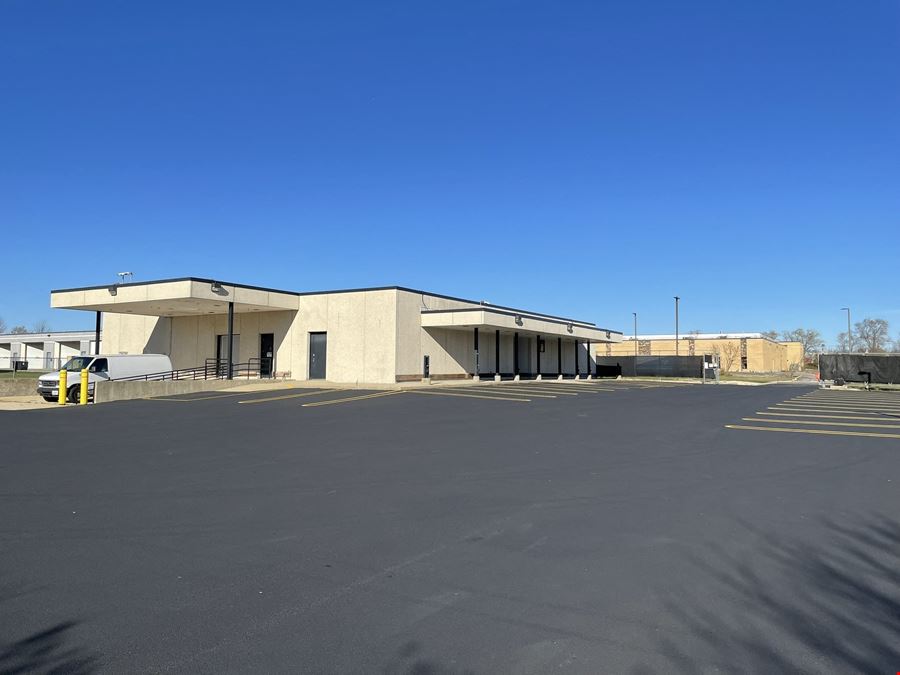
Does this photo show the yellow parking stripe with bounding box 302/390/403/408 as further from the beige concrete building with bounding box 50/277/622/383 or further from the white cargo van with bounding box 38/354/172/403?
the white cargo van with bounding box 38/354/172/403

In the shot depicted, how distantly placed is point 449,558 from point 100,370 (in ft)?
82.1

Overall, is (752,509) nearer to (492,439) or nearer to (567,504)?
(567,504)

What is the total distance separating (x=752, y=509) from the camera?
6.53 meters

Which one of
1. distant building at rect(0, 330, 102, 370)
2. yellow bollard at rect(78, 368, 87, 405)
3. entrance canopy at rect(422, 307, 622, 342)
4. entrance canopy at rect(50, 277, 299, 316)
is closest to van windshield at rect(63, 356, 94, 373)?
yellow bollard at rect(78, 368, 87, 405)

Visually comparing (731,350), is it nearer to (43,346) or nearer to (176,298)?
(176,298)

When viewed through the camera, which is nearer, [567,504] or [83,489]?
[567,504]

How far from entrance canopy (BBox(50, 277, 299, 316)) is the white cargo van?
3382 millimetres

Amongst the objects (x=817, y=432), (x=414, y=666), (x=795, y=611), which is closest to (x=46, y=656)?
(x=414, y=666)

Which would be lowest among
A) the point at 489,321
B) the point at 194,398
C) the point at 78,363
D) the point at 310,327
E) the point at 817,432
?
the point at 817,432

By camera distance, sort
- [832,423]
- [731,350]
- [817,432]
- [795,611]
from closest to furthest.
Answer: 1. [795,611]
2. [817,432]
3. [832,423]
4. [731,350]

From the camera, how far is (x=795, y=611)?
3.90m

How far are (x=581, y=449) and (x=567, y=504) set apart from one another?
3.97 meters

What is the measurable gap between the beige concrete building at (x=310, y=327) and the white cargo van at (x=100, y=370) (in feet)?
11.2

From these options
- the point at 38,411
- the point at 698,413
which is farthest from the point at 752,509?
the point at 38,411
